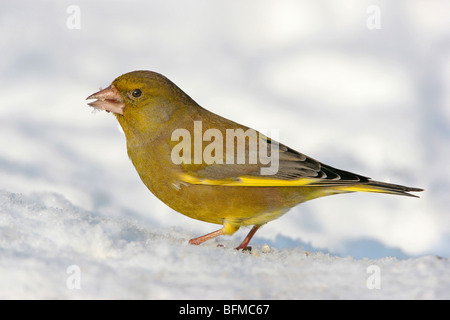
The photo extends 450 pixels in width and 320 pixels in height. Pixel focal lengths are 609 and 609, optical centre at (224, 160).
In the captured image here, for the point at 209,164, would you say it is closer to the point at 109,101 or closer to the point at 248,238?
the point at 248,238

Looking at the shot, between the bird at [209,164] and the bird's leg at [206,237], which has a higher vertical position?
the bird at [209,164]

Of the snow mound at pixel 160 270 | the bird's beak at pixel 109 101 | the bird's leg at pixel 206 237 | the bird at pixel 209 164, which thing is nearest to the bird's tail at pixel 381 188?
the bird at pixel 209 164

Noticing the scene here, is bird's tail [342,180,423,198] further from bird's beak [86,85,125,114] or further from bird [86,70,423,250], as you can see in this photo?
bird's beak [86,85,125,114]

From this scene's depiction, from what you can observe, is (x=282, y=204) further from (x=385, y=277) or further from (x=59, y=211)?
(x=59, y=211)

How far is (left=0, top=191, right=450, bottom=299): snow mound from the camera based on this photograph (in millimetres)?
3396

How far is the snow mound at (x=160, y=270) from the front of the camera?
11.1 ft

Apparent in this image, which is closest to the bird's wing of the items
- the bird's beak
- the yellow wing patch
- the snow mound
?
→ the yellow wing patch

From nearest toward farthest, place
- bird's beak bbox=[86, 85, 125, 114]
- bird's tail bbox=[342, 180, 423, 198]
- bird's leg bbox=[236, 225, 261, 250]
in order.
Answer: bird's tail bbox=[342, 180, 423, 198] < bird's beak bbox=[86, 85, 125, 114] < bird's leg bbox=[236, 225, 261, 250]

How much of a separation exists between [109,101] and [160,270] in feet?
5.42

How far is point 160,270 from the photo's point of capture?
365 cm

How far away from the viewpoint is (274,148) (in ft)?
15.7

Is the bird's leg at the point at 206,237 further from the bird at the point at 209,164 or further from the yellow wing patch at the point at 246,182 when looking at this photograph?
the yellow wing patch at the point at 246,182

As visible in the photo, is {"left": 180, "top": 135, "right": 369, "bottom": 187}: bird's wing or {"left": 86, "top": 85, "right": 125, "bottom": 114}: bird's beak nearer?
{"left": 180, "top": 135, "right": 369, "bottom": 187}: bird's wing
